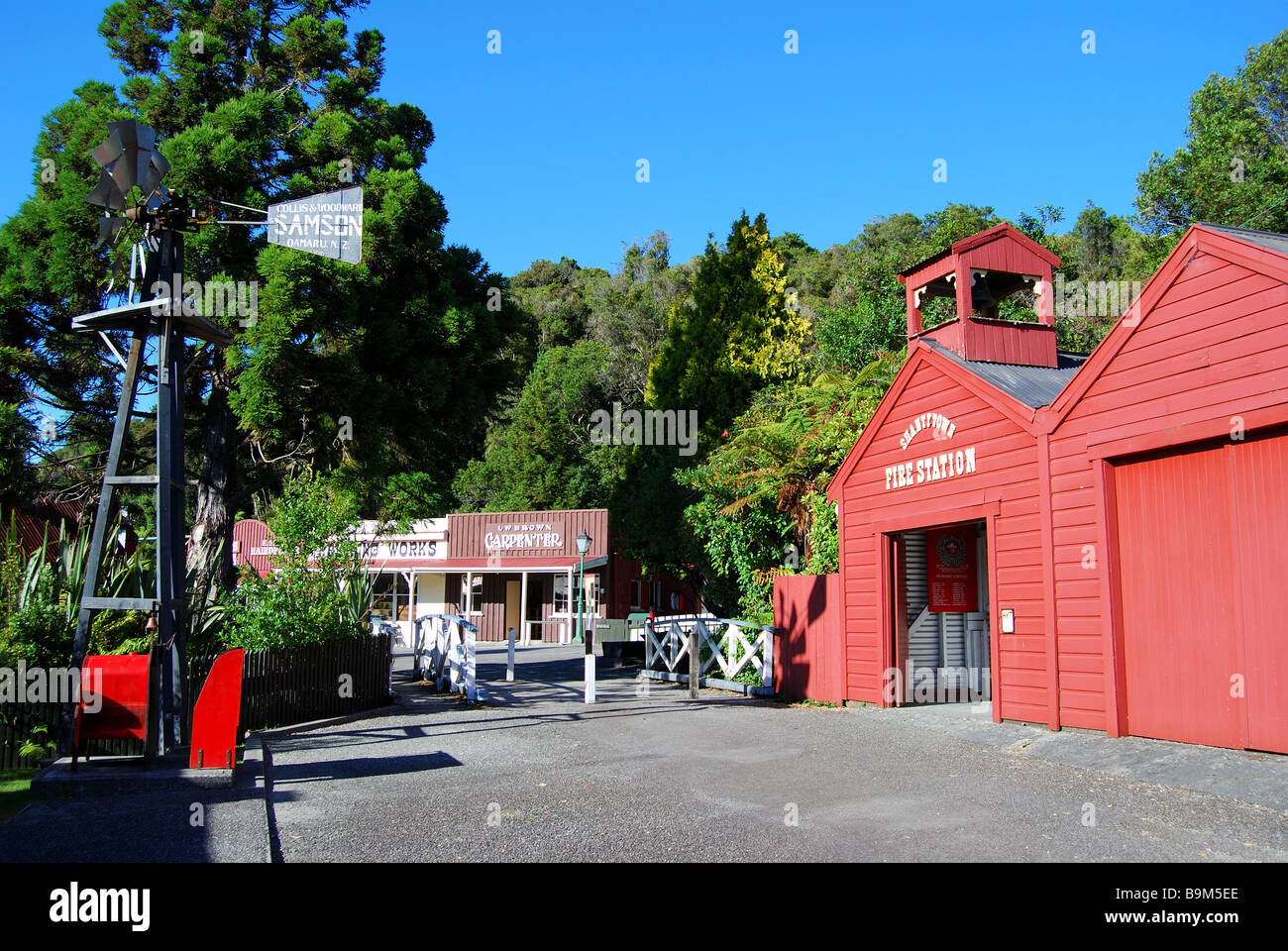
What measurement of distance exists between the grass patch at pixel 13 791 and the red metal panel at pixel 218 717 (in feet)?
4.01

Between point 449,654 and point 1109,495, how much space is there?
405 inches

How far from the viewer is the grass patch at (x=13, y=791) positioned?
672 cm

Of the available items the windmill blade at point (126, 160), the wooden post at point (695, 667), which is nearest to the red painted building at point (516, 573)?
the wooden post at point (695, 667)

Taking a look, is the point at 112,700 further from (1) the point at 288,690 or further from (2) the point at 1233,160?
(2) the point at 1233,160

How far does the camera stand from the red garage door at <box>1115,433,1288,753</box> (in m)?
7.47

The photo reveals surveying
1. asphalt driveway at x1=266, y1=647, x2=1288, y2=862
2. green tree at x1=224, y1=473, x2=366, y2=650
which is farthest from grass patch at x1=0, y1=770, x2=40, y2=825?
green tree at x1=224, y1=473, x2=366, y2=650

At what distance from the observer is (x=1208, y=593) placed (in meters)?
8.05

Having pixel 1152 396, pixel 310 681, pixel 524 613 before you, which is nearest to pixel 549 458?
pixel 524 613

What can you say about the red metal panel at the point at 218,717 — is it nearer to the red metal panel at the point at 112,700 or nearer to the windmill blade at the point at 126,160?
the red metal panel at the point at 112,700

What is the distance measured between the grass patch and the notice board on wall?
1093 cm

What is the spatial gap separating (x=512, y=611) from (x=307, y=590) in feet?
77.5

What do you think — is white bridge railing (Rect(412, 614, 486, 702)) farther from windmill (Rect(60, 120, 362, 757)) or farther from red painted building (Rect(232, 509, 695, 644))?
red painted building (Rect(232, 509, 695, 644))
